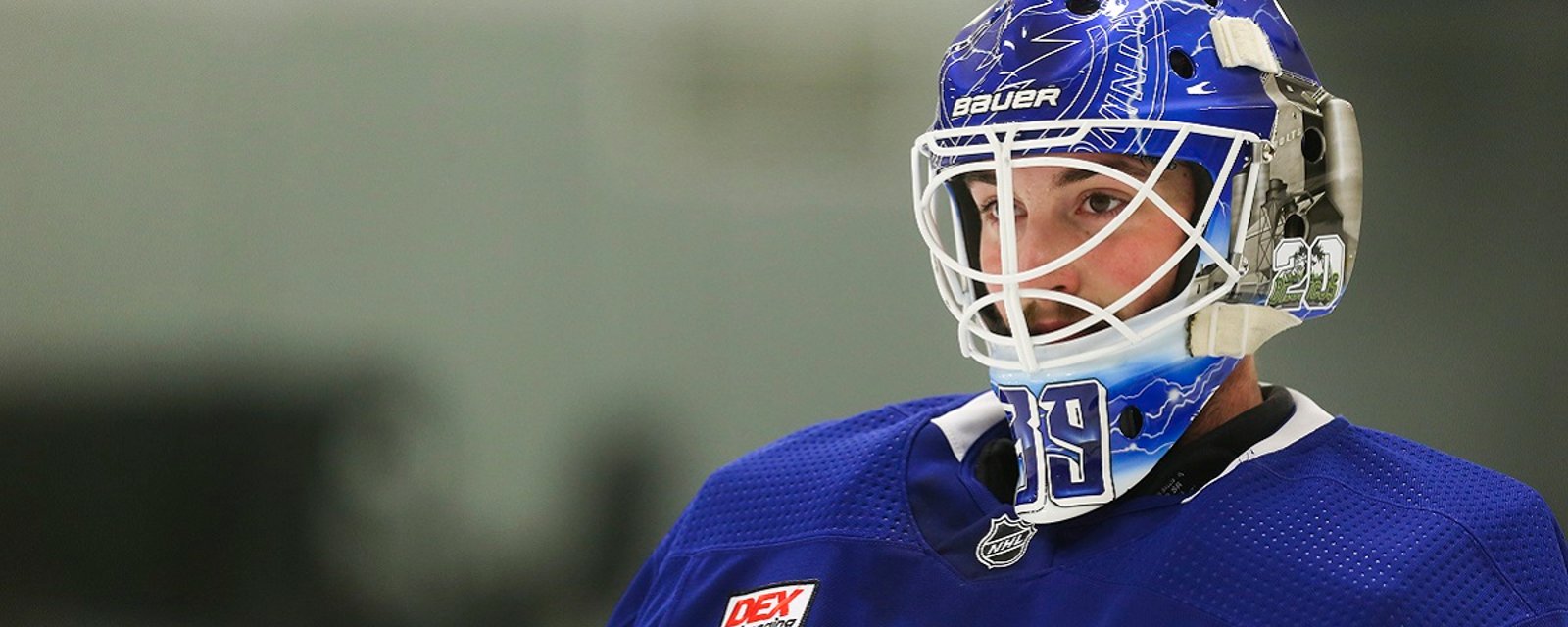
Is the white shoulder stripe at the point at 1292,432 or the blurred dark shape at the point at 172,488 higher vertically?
the white shoulder stripe at the point at 1292,432

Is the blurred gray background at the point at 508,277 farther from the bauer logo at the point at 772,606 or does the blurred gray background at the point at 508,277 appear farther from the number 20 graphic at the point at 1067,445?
the number 20 graphic at the point at 1067,445

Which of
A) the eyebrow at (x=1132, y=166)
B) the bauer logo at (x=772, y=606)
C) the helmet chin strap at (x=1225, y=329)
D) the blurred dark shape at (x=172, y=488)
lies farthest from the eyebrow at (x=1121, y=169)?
the blurred dark shape at (x=172, y=488)

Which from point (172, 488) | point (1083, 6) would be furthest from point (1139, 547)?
point (172, 488)

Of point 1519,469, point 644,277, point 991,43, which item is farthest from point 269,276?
point 1519,469

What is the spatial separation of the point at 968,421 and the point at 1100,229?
0.25 m

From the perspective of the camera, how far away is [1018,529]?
1.26 m

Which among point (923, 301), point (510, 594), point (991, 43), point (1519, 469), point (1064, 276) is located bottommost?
point (510, 594)

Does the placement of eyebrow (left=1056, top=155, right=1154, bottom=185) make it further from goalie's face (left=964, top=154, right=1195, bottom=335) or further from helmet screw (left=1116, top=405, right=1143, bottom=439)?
helmet screw (left=1116, top=405, right=1143, bottom=439)

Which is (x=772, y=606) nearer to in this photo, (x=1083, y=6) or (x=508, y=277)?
(x=1083, y=6)

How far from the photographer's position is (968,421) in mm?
1396

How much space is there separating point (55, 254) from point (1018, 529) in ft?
6.96

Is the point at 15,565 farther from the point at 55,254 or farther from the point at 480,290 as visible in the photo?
the point at 480,290

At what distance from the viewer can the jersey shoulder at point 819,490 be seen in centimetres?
133

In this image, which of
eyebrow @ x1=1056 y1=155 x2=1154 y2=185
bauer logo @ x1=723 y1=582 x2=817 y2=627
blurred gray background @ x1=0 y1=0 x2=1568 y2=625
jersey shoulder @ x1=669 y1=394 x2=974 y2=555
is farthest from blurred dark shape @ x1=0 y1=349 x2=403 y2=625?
eyebrow @ x1=1056 y1=155 x2=1154 y2=185
